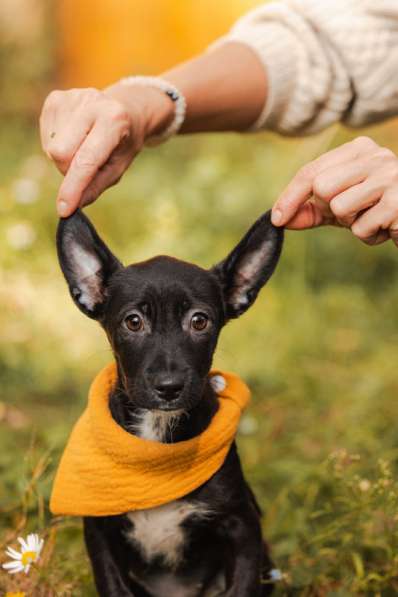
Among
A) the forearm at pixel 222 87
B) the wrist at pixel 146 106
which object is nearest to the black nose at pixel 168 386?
the wrist at pixel 146 106

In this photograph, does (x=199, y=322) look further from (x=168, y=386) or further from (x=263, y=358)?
(x=263, y=358)

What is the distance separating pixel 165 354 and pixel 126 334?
0.18 metres

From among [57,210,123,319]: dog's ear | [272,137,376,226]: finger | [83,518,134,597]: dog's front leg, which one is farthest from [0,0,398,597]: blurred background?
[272,137,376,226]: finger

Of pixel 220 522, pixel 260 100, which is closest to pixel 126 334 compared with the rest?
pixel 220 522

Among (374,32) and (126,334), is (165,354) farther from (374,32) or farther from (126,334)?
(374,32)

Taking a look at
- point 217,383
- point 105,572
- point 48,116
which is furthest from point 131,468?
point 48,116

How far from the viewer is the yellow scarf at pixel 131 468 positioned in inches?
108

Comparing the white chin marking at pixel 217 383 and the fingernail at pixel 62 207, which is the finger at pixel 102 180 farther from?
the white chin marking at pixel 217 383

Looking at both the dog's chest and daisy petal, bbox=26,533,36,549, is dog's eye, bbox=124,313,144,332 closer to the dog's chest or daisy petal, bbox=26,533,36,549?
the dog's chest

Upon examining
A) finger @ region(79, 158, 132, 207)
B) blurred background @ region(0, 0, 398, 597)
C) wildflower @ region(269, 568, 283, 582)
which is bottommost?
blurred background @ region(0, 0, 398, 597)

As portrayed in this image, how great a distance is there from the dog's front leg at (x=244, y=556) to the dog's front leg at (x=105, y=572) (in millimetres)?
343

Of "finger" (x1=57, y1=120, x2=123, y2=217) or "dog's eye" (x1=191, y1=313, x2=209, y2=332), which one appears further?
"dog's eye" (x1=191, y1=313, x2=209, y2=332)

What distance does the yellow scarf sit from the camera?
9.04 feet

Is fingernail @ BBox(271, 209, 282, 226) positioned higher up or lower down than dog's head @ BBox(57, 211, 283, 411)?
higher up
